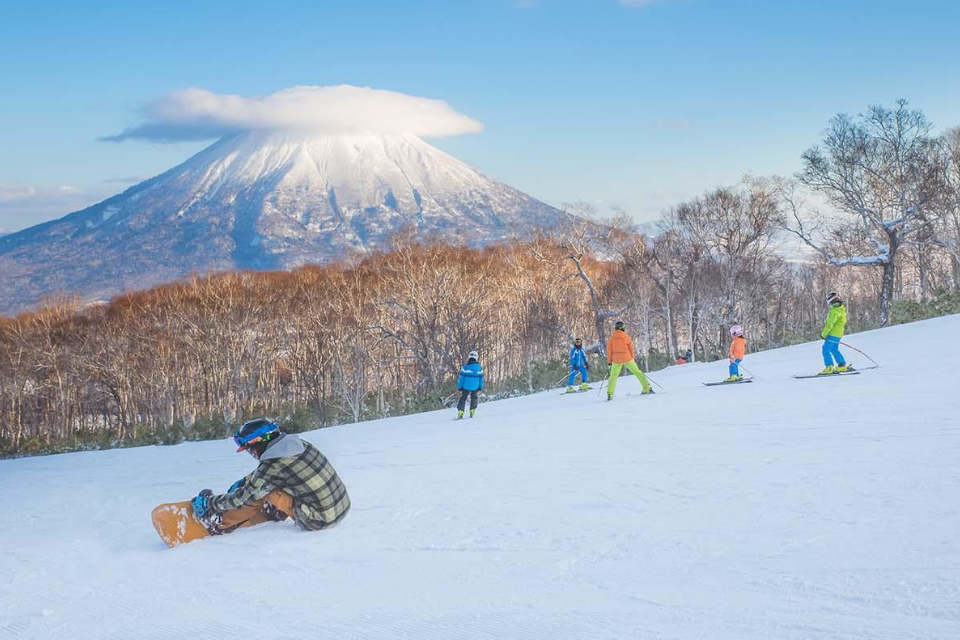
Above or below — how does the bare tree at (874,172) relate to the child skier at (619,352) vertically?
above

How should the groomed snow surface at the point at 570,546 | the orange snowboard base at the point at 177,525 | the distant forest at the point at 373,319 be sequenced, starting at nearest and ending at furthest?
1. the groomed snow surface at the point at 570,546
2. the orange snowboard base at the point at 177,525
3. the distant forest at the point at 373,319

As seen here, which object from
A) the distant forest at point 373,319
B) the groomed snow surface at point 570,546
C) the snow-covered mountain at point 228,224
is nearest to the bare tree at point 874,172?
the distant forest at point 373,319

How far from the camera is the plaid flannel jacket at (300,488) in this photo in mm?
6586

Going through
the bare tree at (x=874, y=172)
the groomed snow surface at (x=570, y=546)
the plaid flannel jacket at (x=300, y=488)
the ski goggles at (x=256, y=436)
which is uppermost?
the bare tree at (x=874, y=172)

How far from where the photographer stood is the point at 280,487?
6648mm

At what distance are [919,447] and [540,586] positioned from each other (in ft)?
17.6

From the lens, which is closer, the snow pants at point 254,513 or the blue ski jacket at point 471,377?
the snow pants at point 254,513

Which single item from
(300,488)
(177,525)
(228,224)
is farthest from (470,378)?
(228,224)

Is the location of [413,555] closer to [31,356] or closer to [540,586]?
[540,586]

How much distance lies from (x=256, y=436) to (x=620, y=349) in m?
10.3

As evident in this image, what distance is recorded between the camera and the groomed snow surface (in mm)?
4242

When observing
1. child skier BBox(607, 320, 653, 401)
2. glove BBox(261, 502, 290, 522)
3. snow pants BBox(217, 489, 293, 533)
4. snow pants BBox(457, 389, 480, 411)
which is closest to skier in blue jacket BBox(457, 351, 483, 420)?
snow pants BBox(457, 389, 480, 411)

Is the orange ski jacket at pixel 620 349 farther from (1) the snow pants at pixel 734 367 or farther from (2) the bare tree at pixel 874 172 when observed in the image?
(2) the bare tree at pixel 874 172

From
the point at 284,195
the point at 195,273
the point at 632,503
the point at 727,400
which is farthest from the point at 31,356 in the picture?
the point at 284,195
